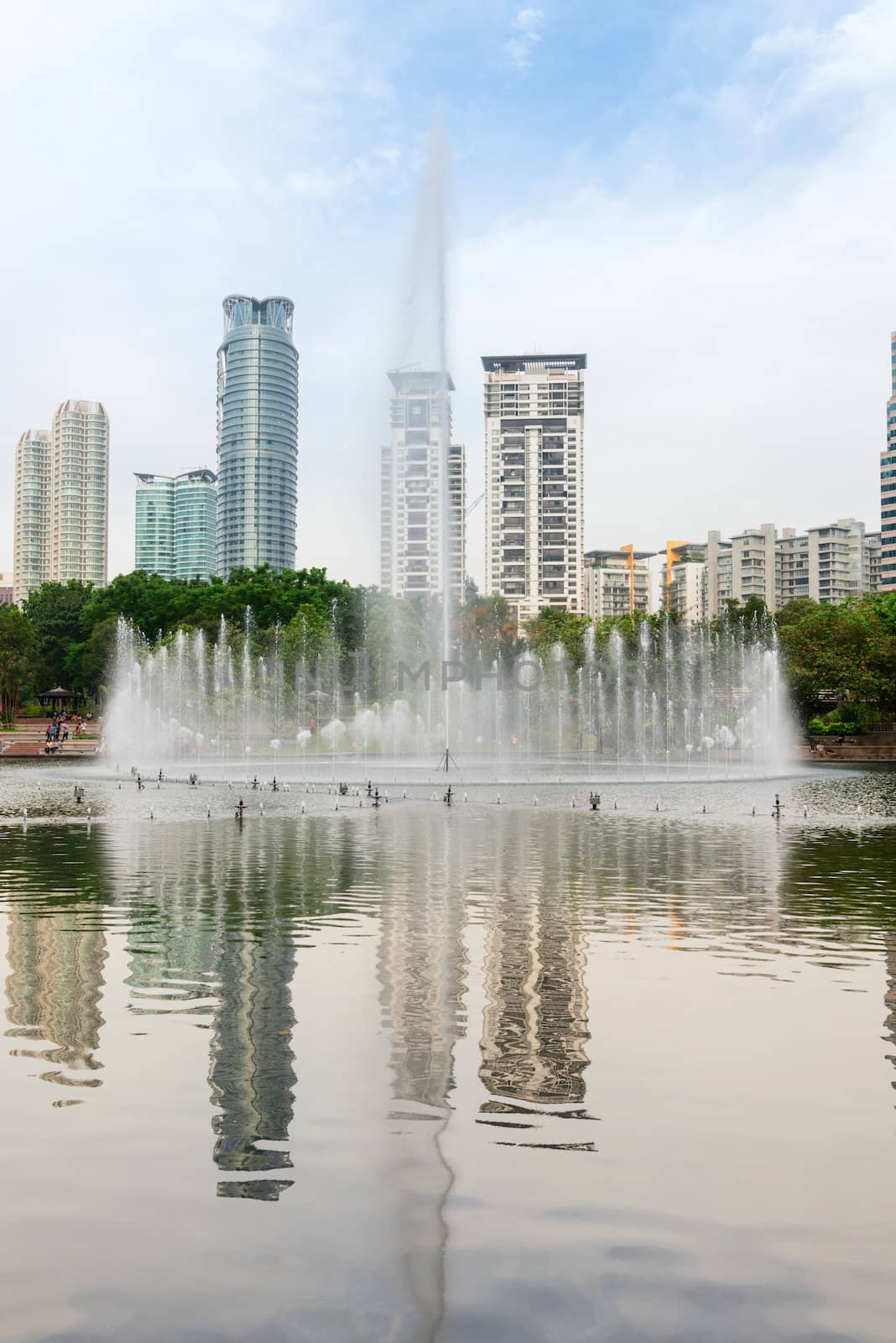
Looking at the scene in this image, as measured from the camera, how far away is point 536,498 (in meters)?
178

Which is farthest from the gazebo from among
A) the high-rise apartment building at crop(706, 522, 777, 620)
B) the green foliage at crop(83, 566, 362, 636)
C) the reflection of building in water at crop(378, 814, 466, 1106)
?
the high-rise apartment building at crop(706, 522, 777, 620)

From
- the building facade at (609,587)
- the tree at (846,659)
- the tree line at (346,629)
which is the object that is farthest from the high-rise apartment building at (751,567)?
the tree at (846,659)

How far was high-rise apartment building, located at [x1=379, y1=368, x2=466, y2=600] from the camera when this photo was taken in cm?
4472

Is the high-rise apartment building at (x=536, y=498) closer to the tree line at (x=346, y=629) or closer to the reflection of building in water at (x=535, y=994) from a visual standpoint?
A: the tree line at (x=346, y=629)

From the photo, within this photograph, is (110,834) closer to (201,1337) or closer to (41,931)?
(41,931)

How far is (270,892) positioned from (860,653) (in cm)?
6276

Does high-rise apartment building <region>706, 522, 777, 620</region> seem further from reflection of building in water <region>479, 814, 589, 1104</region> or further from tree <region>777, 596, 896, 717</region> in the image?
reflection of building in water <region>479, 814, 589, 1104</region>

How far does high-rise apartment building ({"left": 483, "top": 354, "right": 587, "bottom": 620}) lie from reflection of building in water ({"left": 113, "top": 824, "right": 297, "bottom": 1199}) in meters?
158

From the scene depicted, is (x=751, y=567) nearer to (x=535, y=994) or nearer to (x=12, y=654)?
(x=12, y=654)

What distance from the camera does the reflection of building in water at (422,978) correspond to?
26.3 feet

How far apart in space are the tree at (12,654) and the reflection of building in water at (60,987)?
8405 cm

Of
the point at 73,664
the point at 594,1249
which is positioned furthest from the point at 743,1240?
the point at 73,664

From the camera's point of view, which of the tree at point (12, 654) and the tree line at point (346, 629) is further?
the tree at point (12, 654)

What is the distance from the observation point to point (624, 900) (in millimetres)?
15688
